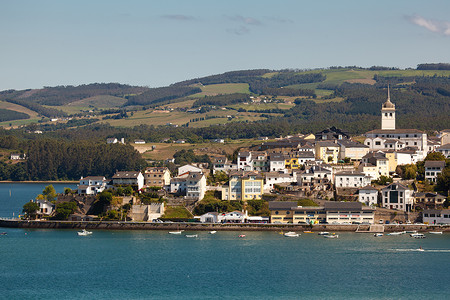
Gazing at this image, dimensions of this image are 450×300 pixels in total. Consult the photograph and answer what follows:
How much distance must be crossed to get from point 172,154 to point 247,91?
9333 cm

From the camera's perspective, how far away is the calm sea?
127 ft

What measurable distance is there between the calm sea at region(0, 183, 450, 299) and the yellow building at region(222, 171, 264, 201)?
5.91 metres

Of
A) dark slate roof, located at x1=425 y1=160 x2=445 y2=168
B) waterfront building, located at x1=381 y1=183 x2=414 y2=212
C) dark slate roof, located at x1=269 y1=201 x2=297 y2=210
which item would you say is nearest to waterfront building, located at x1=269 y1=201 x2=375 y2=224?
dark slate roof, located at x1=269 y1=201 x2=297 y2=210

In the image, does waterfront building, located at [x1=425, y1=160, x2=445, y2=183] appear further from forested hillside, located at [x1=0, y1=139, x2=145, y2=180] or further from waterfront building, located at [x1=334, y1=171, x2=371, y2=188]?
forested hillside, located at [x1=0, y1=139, x2=145, y2=180]

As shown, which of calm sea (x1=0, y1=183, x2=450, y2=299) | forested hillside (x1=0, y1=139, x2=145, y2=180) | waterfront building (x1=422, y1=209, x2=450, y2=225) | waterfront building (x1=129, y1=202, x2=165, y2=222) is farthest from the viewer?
forested hillside (x1=0, y1=139, x2=145, y2=180)

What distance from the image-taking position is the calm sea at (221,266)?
38.8 meters

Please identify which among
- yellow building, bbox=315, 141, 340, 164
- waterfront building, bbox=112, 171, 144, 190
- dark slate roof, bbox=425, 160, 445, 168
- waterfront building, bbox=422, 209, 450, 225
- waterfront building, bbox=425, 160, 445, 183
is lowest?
waterfront building, bbox=422, 209, 450, 225

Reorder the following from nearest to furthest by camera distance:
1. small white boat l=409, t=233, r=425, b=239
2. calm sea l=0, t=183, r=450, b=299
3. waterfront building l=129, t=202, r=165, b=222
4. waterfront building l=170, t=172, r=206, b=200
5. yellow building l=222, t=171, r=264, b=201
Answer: calm sea l=0, t=183, r=450, b=299
small white boat l=409, t=233, r=425, b=239
waterfront building l=129, t=202, r=165, b=222
waterfront building l=170, t=172, r=206, b=200
yellow building l=222, t=171, r=264, b=201

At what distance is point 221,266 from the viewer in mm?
44250

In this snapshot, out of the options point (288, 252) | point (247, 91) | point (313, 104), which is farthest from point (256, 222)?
point (247, 91)

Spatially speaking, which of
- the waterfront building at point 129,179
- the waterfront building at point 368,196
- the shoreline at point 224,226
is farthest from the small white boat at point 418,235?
the waterfront building at point 129,179

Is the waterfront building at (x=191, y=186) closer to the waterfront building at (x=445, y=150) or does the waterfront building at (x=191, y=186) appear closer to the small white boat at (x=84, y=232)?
the small white boat at (x=84, y=232)

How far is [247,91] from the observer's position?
19675 centimetres

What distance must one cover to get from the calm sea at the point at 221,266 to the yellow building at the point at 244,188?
591 centimetres
